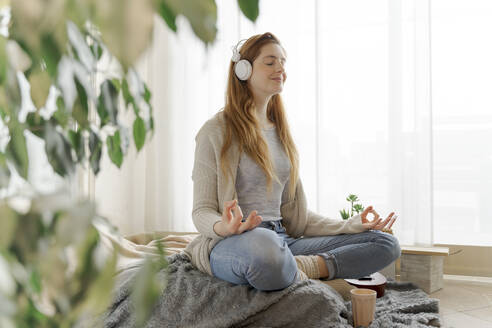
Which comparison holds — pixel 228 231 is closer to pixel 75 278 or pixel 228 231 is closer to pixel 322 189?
pixel 75 278

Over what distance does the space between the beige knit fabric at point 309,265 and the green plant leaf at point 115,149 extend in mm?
1135

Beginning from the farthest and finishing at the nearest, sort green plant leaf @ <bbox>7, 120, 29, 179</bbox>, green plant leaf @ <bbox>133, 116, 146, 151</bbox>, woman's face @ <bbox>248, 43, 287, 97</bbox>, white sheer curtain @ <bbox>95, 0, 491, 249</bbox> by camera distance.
A: white sheer curtain @ <bbox>95, 0, 491, 249</bbox>
woman's face @ <bbox>248, 43, 287, 97</bbox>
green plant leaf @ <bbox>133, 116, 146, 151</bbox>
green plant leaf @ <bbox>7, 120, 29, 179</bbox>

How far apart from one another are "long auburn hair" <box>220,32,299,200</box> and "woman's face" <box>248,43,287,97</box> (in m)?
0.03

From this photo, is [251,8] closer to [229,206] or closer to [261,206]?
[229,206]

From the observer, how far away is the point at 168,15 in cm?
33

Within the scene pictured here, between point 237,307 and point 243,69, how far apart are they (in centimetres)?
85

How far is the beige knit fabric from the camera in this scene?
5.28 ft

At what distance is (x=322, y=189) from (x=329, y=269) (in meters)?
1.13

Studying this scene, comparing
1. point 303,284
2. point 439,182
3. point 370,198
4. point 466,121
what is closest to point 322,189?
point 370,198

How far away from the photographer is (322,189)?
2736mm

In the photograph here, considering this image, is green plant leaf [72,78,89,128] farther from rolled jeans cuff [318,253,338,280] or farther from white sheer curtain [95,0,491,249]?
white sheer curtain [95,0,491,249]

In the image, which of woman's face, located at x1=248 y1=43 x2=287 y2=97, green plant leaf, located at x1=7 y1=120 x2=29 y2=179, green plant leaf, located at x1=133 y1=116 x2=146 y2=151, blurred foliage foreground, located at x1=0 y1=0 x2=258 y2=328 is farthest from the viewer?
woman's face, located at x1=248 y1=43 x2=287 y2=97

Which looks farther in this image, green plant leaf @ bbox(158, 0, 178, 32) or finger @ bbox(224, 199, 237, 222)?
finger @ bbox(224, 199, 237, 222)

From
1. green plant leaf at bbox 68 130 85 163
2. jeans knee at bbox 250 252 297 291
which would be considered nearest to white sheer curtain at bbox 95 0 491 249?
jeans knee at bbox 250 252 297 291
